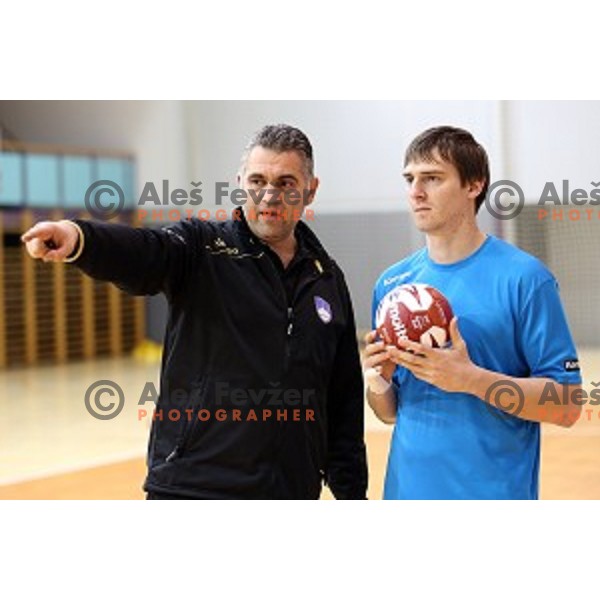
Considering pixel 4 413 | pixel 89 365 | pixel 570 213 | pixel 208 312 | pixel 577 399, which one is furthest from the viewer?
pixel 89 365

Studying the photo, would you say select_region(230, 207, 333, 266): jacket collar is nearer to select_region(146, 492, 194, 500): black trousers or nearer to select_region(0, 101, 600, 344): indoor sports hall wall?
select_region(146, 492, 194, 500): black trousers

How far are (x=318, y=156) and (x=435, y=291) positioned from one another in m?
11.0

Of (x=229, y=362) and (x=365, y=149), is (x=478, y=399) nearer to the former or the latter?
(x=229, y=362)

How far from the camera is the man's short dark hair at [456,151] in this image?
2.46 meters

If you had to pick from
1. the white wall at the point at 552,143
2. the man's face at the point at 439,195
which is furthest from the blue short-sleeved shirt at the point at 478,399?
the white wall at the point at 552,143

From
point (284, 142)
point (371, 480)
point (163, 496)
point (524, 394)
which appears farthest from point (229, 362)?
point (371, 480)

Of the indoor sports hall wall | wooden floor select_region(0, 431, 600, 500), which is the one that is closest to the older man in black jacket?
wooden floor select_region(0, 431, 600, 500)

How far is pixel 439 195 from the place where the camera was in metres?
2.45

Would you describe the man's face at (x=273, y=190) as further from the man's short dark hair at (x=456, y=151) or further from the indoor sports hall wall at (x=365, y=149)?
the indoor sports hall wall at (x=365, y=149)

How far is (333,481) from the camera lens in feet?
9.76

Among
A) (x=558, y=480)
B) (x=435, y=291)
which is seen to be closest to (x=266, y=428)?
(x=435, y=291)

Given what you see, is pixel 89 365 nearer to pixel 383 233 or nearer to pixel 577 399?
pixel 383 233

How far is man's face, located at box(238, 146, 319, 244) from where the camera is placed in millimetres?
2641

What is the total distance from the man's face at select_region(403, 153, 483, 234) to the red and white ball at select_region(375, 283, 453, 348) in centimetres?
19
